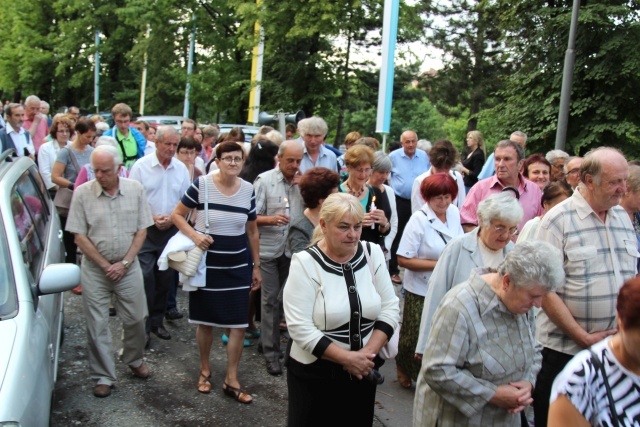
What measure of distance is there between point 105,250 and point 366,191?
2.36 m

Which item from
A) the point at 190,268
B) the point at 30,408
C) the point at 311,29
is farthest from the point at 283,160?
the point at 311,29

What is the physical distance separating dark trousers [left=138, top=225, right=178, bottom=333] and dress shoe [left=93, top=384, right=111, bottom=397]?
1170 mm

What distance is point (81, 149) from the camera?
789cm

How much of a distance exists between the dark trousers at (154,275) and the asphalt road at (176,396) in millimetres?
302

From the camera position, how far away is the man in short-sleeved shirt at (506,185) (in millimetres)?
5684

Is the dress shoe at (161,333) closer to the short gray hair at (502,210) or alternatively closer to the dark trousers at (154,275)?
the dark trousers at (154,275)

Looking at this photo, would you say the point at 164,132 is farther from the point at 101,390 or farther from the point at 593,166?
the point at 593,166

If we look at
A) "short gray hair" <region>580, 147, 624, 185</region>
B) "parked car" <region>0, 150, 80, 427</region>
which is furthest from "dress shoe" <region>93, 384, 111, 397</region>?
"short gray hair" <region>580, 147, 624, 185</region>

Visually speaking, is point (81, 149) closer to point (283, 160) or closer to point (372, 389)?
point (283, 160)

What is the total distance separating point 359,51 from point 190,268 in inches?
595

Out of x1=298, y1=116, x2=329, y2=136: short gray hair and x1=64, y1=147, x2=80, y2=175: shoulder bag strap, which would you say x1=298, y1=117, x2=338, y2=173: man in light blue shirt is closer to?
x1=298, y1=116, x2=329, y2=136: short gray hair

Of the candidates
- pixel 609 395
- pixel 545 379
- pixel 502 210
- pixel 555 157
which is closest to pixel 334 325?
pixel 502 210

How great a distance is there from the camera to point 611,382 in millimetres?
2197

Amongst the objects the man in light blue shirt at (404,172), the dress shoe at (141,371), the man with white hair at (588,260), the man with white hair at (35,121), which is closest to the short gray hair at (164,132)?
the dress shoe at (141,371)
